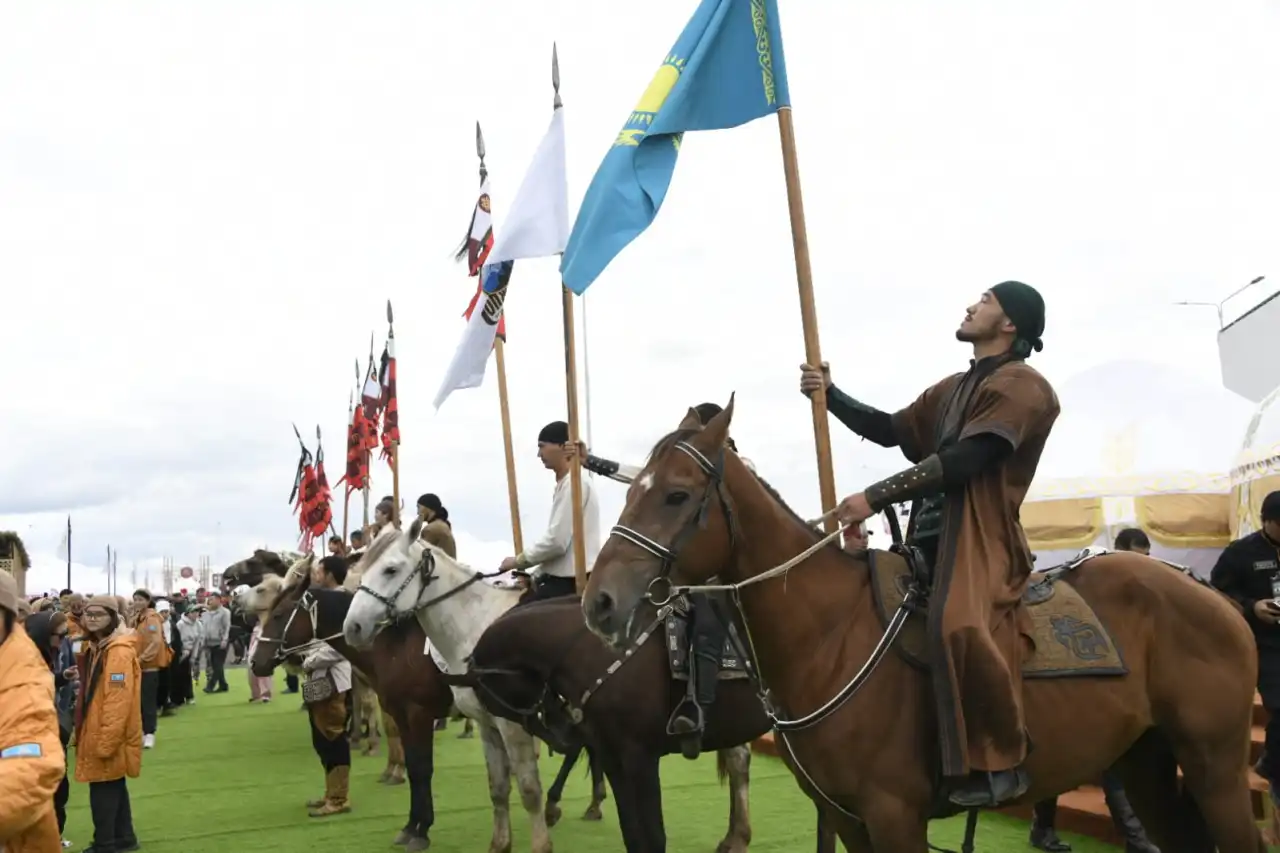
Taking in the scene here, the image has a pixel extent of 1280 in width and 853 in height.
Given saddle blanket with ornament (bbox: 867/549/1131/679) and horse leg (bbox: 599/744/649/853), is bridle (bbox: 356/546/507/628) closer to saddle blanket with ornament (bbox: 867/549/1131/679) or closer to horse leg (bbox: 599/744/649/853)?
horse leg (bbox: 599/744/649/853)

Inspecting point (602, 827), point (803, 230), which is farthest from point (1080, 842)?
point (803, 230)

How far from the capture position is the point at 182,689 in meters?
22.5

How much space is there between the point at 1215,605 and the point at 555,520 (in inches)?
176

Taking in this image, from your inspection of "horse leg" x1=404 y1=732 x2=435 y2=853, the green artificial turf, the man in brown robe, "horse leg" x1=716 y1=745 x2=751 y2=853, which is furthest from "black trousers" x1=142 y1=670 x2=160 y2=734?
the man in brown robe

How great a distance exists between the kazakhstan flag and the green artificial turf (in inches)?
193

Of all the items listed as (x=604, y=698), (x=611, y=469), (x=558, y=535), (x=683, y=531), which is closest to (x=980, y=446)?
(x=683, y=531)

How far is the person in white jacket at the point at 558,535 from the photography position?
7.53m

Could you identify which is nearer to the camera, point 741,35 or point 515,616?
point 741,35

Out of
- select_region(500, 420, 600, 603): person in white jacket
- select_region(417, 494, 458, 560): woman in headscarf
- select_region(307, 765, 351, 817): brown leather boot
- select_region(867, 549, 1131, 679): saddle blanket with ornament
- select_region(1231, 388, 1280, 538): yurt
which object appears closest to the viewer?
select_region(867, 549, 1131, 679): saddle blanket with ornament

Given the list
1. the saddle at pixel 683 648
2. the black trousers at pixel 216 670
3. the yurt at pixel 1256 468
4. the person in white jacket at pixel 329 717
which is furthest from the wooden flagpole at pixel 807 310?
the black trousers at pixel 216 670

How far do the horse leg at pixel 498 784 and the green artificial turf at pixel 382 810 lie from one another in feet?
1.64

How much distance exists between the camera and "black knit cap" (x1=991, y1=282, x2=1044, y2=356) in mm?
4145

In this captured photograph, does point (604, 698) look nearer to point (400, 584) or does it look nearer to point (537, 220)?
point (400, 584)

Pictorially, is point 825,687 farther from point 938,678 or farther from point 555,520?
point 555,520
